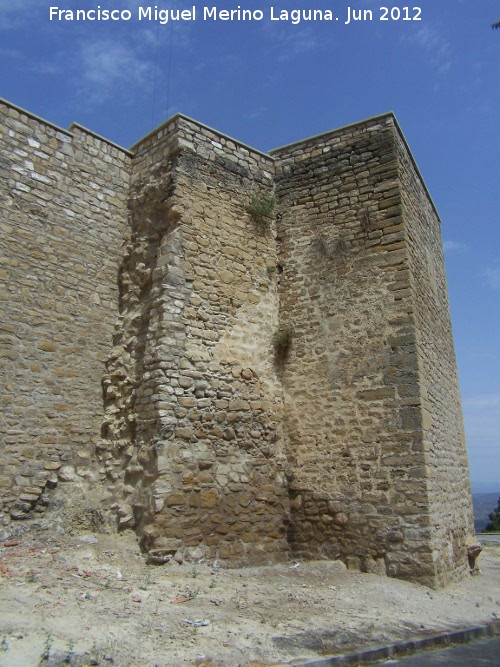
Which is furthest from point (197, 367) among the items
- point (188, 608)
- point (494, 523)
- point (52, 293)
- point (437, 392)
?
point (494, 523)

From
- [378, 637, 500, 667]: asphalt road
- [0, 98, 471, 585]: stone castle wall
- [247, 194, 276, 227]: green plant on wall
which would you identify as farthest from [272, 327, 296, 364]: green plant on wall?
[378, 637, 500, 667]: asphalt road

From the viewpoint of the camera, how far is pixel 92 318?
27.4 ft

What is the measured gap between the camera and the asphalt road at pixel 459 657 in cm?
485

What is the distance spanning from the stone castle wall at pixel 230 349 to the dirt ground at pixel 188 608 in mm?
446

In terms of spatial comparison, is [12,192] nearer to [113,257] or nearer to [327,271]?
[113,257]

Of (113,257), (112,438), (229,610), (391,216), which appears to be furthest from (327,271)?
(229,610)

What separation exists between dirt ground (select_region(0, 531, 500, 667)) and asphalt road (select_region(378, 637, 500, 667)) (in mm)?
272

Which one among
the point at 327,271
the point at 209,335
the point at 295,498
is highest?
the point at 327,271

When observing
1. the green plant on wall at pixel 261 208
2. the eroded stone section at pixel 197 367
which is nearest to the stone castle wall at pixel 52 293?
the eroded stone section at pixel 197 367

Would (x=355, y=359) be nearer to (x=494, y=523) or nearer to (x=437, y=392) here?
(x=437, y=392)

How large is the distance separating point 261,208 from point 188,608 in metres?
6.05

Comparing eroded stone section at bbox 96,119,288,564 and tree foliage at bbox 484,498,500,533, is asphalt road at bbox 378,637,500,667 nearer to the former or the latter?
eroded stone section at bbox 96,119,288,564

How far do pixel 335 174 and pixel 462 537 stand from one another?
589cm

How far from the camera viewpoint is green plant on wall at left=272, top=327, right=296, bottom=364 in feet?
29.3
